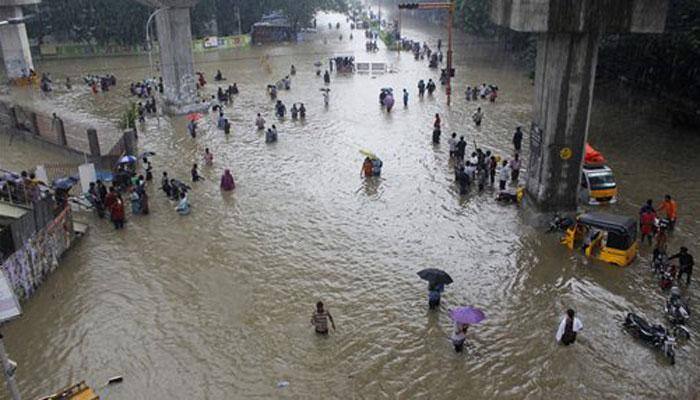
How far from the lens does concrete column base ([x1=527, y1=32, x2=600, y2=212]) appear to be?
17.6 metres

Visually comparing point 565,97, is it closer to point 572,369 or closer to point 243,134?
point 572,369

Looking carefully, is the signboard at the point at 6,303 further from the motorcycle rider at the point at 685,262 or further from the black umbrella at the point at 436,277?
the motorcycle rider at the point at 685,262

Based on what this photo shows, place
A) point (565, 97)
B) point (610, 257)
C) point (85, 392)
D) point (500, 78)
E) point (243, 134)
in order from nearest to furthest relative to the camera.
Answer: point (85, 392), point (610, 257), point (565, 97), point (243, 134), point (500, 78)

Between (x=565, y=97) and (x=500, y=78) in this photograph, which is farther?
(x=500, y=78)

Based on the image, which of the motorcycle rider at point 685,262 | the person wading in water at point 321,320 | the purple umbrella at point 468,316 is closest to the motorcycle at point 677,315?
the motorcycle rider at point 685,262

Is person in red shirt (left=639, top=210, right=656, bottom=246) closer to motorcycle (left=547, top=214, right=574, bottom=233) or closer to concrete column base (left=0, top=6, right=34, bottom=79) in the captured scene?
motorcycle (left=547, top=214, right=574, bottom=233)

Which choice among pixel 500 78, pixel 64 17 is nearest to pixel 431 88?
pixel 500 78

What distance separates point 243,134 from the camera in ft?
102

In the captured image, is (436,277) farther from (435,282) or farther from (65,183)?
(65,183)

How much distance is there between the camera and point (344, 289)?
15844mm

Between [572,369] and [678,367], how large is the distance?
83.3 inches

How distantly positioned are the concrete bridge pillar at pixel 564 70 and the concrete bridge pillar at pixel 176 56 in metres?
20.1

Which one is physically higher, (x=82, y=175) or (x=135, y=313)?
(x=82, y=175)

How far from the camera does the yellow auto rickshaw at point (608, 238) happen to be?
16234mm
